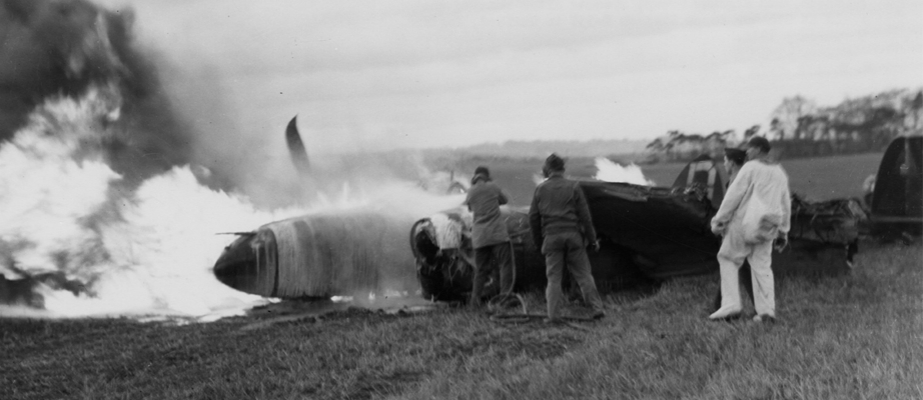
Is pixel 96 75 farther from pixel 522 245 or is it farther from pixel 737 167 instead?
pixel 737 167

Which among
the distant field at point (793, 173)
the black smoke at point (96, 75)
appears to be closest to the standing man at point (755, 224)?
the distant field at point (793, 173)

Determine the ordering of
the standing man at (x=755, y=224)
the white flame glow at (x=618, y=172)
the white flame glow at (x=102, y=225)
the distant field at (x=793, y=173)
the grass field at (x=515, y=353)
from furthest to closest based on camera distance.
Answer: the distant field at (x=793, y=173), the white flame glow at (x=618, y=172), the white flame glow at (x=102, y=225), the standing man at (x=755, y=224), the grass field at (x=515, y=353)

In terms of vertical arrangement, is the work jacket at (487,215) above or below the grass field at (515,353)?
above

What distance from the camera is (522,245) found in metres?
10.2

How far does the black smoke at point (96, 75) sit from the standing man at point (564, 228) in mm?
5739

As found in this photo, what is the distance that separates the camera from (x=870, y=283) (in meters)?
9.12

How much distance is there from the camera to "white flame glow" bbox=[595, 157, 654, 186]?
40.0 ft

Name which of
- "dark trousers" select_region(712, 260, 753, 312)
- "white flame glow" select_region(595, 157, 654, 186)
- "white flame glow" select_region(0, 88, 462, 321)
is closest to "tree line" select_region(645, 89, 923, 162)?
"white flame glow" select_region(595, 157, 654, 186)

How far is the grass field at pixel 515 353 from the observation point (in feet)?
16.6

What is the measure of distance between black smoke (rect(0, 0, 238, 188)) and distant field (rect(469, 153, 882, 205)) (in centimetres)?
443

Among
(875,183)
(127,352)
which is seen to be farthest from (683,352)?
(875,183)

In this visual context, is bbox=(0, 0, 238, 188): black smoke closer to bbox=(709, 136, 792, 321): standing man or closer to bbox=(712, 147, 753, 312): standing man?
bbox=(712, 147, 753, 312): standing man

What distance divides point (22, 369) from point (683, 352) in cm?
590

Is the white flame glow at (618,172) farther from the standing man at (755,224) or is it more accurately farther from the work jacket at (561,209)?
the standing man at (755,224)
